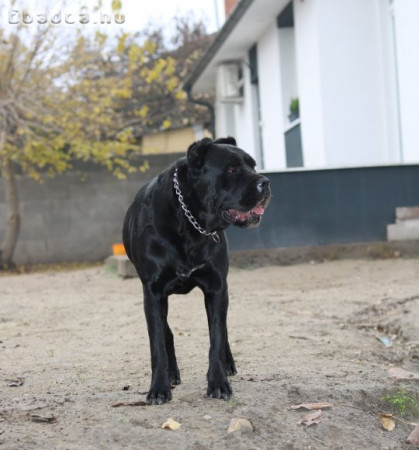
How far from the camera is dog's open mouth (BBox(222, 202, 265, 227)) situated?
3521 millimetres

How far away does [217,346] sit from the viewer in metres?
3.84

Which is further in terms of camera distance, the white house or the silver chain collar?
the white house

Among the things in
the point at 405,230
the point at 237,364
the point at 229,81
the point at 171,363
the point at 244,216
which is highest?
the point at 229,81

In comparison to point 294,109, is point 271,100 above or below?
above

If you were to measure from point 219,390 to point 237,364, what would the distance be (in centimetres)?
97

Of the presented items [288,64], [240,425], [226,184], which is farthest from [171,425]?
[288,64]

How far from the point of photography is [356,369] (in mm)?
4508

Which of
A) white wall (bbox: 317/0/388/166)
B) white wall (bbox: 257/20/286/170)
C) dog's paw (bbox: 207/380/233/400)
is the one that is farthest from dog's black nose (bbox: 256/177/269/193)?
white wall (bbox: 257/20/286/170)

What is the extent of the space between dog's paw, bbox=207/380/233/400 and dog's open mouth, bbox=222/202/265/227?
2.68 feet

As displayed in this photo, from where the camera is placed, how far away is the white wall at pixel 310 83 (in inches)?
398

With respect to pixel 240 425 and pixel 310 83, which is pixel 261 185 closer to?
pixel 240 425

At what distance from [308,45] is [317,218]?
251 centimetres

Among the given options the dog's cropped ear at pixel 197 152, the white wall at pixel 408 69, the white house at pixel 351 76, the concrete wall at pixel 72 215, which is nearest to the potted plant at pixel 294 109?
the white house at pixel 351 76

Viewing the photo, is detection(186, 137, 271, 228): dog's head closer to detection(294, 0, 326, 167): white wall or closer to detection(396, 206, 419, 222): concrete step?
Answer: detection(396, 206, 419, 222): concrete step
